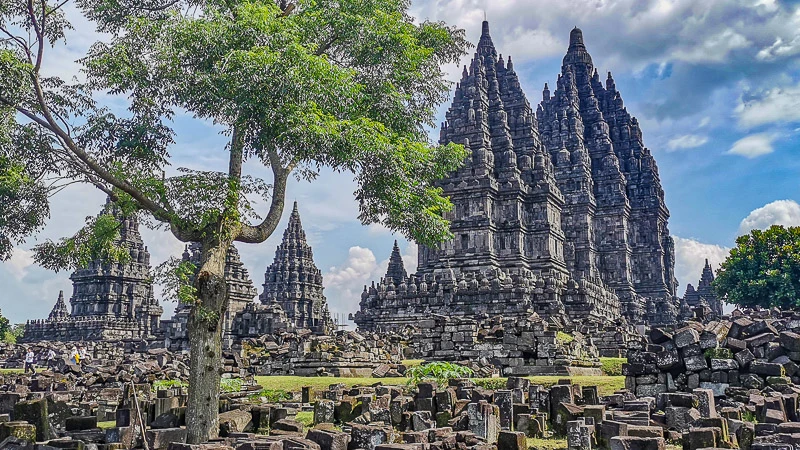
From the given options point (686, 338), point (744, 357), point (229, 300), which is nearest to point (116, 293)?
point (229, 300)

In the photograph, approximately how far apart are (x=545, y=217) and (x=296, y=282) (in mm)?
19536

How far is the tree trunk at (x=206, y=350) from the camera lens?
941 cm

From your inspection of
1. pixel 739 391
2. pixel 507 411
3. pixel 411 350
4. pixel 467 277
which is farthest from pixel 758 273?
pixel 507 411

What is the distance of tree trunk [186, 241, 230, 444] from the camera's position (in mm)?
9414

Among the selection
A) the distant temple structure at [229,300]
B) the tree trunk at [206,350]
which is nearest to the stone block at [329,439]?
the tree trunk at [206,350]

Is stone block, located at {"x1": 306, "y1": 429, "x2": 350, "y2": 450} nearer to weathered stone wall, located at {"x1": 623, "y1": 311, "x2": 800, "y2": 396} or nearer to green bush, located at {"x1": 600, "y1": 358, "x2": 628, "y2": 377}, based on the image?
weathered stone wall, located at {"x1": 623, "y1": 311, "x2": 800, "y2": 396}

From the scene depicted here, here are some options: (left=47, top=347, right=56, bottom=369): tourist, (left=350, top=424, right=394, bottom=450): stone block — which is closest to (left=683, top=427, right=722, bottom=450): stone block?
(left=350, top=424, right=394, bottom=450): stone block

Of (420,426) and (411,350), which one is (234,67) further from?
(411,350)

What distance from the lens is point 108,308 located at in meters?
50.2

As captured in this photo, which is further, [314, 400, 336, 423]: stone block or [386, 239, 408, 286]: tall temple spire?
[386, 239, 408, 286]: tall temple spire

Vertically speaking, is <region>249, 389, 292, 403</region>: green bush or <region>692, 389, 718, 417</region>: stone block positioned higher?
<region>692, 389, 718, 417</region>: stone block

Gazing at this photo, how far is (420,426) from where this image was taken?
341 inches

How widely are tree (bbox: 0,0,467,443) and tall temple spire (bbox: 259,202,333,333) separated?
120 feet

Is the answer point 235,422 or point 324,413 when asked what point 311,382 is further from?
point 235,422
